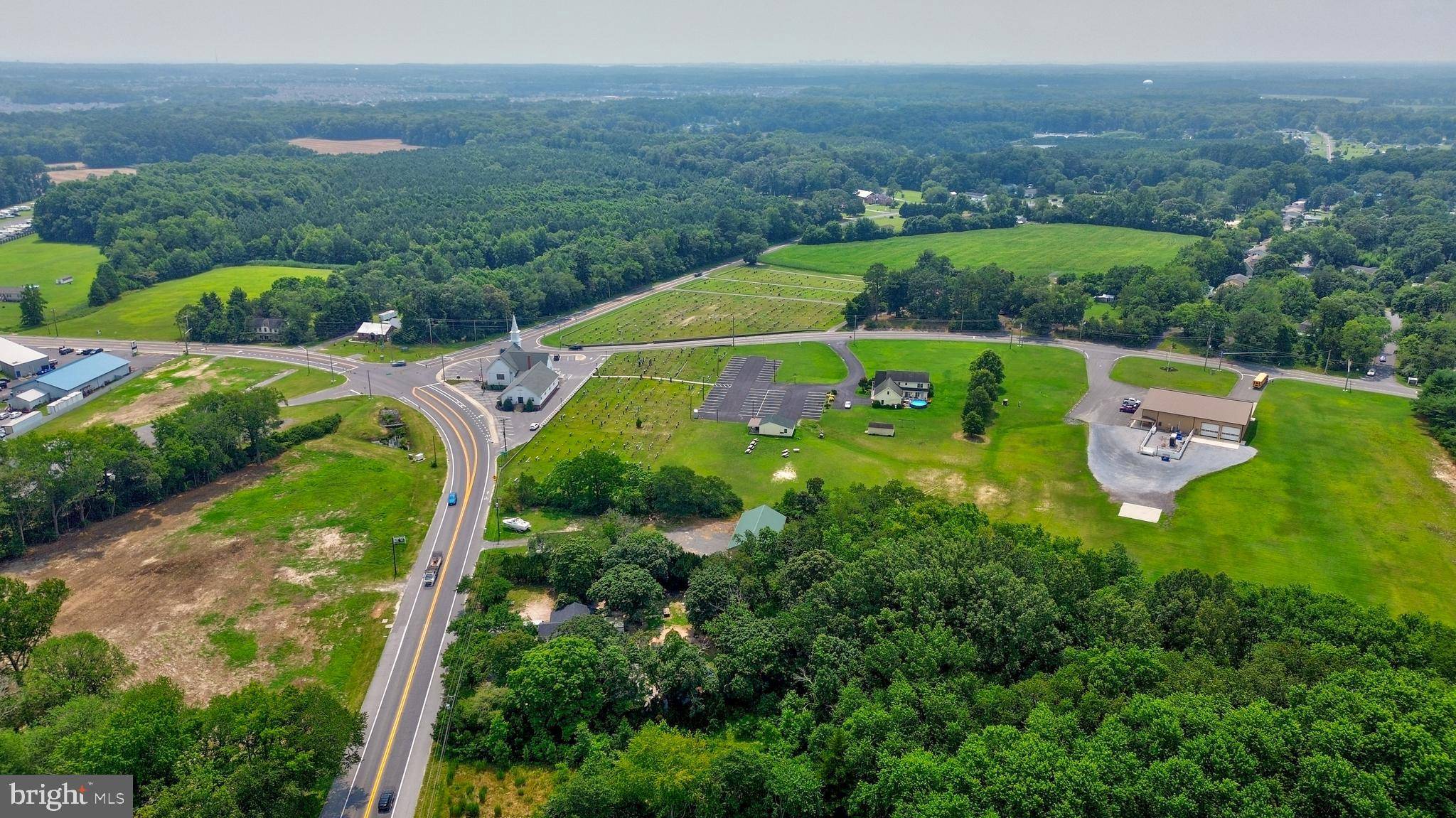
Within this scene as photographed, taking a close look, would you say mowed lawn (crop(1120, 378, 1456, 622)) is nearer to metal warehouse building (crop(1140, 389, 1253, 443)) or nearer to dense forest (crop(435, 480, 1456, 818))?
metal warehouse building (crop(1140, 389, 1253, 443))

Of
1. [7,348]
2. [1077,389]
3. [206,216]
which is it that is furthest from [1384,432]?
[206,216]

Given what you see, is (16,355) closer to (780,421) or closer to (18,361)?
(18,361)

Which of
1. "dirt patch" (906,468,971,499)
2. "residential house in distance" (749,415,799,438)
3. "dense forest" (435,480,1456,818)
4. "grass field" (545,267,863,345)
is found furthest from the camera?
"grass field" (545,267,863,345)

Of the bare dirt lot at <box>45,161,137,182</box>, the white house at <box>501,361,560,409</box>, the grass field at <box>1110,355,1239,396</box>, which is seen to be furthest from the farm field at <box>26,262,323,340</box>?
the grass field at <box>1110,355,1239,396</box>

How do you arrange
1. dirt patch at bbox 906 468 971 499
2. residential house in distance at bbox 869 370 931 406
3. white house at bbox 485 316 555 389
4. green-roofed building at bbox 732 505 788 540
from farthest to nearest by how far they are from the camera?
1. white house at bbox 485 316 555 389
2. residential house in distance at bbox 869 370 931 406
3. dirt patch at bbox 906 468 971 499
4. green-roofed building at bbox 732 505 788 540

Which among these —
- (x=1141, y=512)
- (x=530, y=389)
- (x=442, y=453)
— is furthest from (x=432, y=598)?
(x=1141, y=512)

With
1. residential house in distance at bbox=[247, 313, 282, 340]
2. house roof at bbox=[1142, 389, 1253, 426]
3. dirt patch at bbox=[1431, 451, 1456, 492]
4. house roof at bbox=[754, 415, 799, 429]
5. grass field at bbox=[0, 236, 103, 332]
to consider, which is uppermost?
grass field at bbox=[0, 236, 103, 332]
